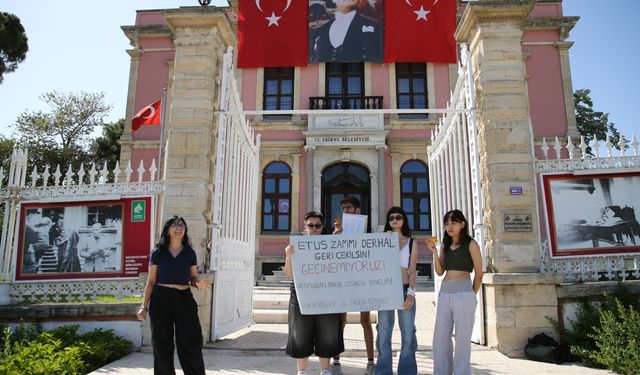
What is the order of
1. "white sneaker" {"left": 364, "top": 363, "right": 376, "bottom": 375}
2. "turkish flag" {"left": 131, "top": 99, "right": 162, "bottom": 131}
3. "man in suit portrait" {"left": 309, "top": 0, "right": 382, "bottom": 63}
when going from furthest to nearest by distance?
"man in suit portrait" {"left": 309, "top": 0, "right": 382, "bottom": 63}
"turkish flag" {"left": 131, "top": 99, "right": 162, "bottom": 131}
"white sneaker" {"left": 364, "top": 363, "right": 376, "bottom": 375}

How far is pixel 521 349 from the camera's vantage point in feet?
17.6

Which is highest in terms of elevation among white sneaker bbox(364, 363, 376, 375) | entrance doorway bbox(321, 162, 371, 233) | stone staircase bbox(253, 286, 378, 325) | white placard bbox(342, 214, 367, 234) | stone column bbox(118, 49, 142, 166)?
stone column bbox(118, 49, 142, 166)

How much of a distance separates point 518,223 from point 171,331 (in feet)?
14.2

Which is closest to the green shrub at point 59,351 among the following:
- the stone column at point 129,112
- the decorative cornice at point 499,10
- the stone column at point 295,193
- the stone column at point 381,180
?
the decorative cornice at point 499,10

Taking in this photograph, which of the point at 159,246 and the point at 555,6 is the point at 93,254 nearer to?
the point at 159,246

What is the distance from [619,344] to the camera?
457cm

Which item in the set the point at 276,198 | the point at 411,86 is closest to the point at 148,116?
the point at 276,198

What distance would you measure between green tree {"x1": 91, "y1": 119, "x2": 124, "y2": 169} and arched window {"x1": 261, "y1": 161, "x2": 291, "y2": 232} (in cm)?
1206

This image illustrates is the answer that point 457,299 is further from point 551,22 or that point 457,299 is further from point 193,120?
point 551,22

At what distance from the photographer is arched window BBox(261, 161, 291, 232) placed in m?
16.5

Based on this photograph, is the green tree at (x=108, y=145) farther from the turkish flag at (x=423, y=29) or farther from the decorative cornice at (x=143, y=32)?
the turkish flag at (x=423, y=29)

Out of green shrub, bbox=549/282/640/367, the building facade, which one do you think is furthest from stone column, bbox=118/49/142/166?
green shrub, bbox=549/282/640/367

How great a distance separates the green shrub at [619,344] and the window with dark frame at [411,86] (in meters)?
13.2

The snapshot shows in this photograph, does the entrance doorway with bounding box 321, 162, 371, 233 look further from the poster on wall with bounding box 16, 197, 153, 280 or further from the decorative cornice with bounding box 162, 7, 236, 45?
the poster on wall with bounding box 16, 197, 153, 280
